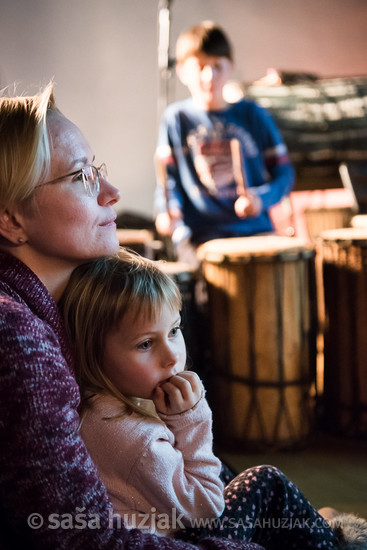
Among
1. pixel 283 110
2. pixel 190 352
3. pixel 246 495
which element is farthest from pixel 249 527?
pixel 283 110

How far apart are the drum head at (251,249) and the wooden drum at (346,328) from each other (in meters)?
0.12

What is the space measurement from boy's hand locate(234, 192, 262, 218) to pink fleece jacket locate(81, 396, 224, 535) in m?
1.63

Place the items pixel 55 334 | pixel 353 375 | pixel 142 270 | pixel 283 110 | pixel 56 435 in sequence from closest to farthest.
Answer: pixel 56 435 → pixel 55 334 → pixel 142 270 → pixel 353 375 → pixel 283 110

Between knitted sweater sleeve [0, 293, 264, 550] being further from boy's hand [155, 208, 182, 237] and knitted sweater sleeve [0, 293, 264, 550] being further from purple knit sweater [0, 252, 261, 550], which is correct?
boy's hand [155, 208, 182, 237]

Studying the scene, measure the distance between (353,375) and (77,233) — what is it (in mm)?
1683

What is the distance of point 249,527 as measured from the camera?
125 centimetres

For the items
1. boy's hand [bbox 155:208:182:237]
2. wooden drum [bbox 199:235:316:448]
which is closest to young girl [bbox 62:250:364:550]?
wooden drum [bbox 199:235:316:448]

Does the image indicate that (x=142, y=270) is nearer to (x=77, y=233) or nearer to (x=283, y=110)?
(x=77, y=233)

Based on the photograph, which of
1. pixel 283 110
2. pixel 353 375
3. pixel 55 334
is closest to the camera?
pixel 55 334

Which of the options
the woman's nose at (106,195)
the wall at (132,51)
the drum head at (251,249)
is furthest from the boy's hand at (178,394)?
the wall at (132,51)

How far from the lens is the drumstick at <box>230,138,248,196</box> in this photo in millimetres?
2725

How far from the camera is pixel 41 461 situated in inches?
33.2

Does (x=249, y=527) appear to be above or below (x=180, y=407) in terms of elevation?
below

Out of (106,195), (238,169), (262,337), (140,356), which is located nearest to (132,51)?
(238,169)
